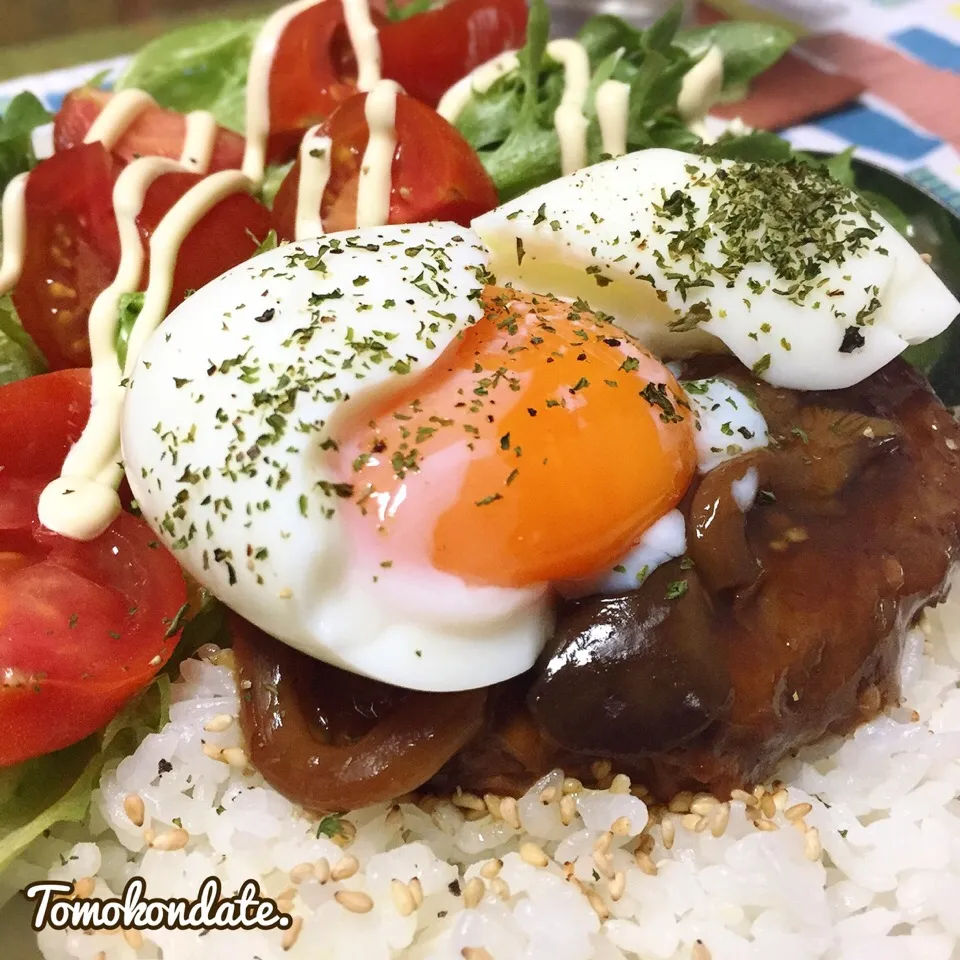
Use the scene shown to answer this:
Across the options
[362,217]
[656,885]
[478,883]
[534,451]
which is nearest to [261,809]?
[478,883]

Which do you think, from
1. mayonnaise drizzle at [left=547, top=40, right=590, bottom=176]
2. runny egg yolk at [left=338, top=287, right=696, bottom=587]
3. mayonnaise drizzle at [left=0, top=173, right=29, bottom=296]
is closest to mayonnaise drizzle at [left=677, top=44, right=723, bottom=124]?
mayonnaise drizzle at [left=547, top=40, right=590, bottom=176]

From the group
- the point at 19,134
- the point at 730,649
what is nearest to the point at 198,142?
the point at 19,134

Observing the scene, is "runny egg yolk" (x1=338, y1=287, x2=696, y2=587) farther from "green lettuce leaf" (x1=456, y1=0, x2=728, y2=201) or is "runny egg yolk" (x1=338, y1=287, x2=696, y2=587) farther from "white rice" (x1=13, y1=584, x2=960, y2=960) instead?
"green lettuce leaf" (x1=456, y1=0, x2=728, y2=201)

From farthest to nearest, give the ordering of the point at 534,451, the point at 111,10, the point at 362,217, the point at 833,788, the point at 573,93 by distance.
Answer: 1. the point at 111,10
2. the point at 573,93
3. the point at 362,217
4. the point at 833,788
5. the point at 534,451

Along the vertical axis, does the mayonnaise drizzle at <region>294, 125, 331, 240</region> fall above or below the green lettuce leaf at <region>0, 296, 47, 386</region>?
above

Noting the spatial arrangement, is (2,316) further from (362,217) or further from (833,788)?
(833,788)

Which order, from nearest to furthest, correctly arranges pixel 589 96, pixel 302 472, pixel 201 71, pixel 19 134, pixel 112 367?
pixel 302 472
pixel 112 367
pixel 589 96
pixel 19 134
pixel 201 71

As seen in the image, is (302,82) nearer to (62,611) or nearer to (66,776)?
(62,611)
